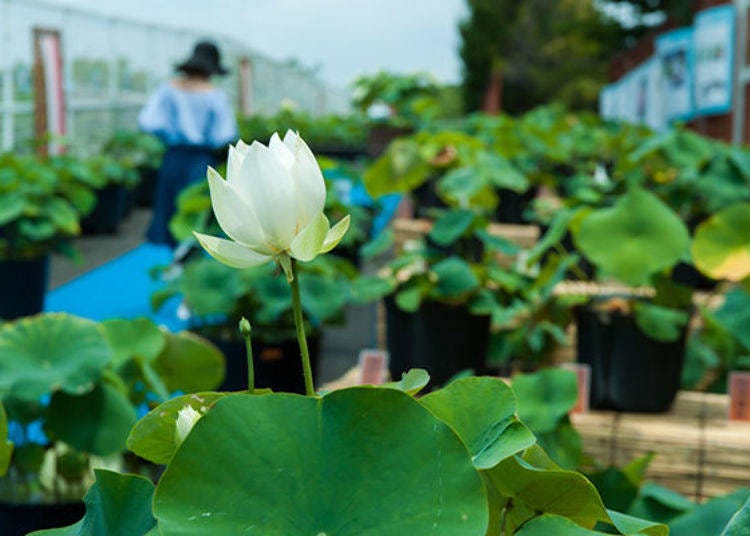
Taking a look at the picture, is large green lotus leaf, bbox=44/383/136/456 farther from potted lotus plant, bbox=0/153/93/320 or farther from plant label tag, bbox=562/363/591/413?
potted lotus plant, bbox=0/153/93/320

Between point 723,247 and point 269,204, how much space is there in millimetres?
1200

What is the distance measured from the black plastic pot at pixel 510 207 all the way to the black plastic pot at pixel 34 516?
2.42 meters

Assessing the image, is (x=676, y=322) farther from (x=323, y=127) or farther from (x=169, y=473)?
(x=323, y=127)

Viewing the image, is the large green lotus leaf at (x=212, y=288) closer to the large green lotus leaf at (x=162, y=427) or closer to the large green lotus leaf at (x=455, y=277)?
the large green lotus leaf at (x=455, y=277)

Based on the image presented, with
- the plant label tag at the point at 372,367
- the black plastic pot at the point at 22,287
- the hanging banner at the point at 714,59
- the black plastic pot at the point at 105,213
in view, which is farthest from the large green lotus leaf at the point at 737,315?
the black plastic pot at the point at 105,213

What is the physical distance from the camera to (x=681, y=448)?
1.51 meters

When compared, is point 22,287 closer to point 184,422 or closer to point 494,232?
point 494,232

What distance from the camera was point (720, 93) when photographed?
5719 mm

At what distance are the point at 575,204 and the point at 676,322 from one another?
0.41 m

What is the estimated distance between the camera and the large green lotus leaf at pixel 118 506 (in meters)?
0.49

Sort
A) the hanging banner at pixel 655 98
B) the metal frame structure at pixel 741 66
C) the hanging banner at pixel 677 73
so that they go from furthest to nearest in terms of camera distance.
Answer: the hanging banner at pixel 655 98 < the hanging banner at pixel 677 73 < the metal frame structure at pixel 741 66

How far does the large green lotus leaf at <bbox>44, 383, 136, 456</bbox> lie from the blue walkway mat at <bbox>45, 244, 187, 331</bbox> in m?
2.42

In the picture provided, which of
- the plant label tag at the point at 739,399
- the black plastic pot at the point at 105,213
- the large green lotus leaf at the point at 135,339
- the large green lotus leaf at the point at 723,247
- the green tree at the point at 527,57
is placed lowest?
the black plastic pot at the point at 105,213

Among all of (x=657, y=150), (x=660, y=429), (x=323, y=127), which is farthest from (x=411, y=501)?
(x=323, y=127)
